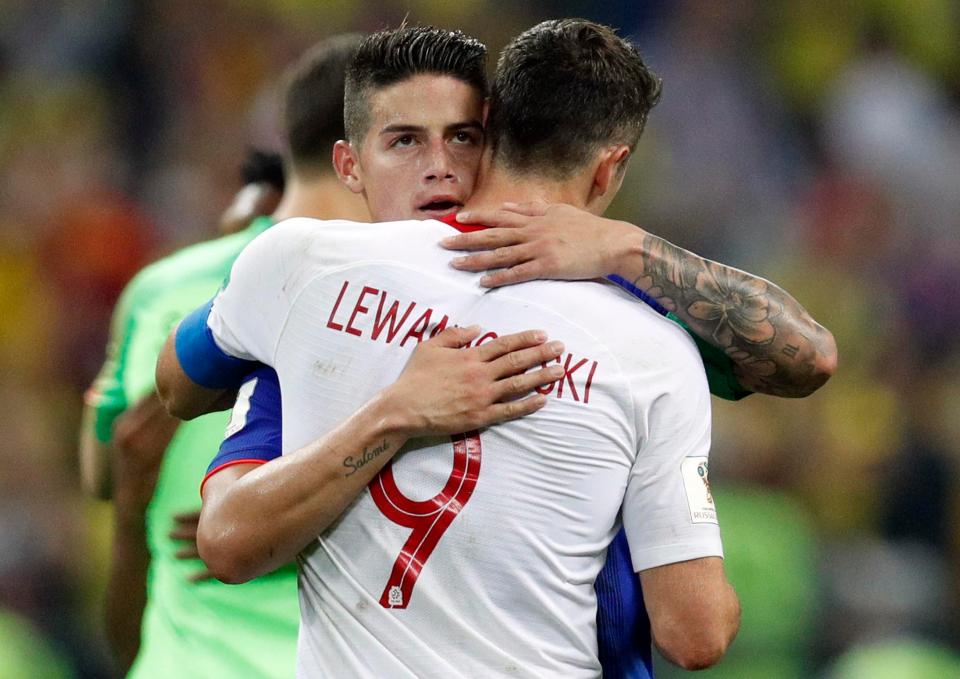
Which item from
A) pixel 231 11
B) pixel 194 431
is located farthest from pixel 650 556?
pixel 231 11

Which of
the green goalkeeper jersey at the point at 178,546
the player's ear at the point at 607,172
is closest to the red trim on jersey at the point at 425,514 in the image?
the player's ear at the point at 607,172

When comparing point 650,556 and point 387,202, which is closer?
point 650,556

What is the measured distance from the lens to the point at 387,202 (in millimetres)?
2516

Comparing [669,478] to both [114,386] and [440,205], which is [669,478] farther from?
→ [114,386]

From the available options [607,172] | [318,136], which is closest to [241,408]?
[607,172]

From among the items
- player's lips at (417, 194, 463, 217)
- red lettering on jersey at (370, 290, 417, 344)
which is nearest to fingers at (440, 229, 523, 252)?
red lettering on jersey at (370, 290, 417, 344)

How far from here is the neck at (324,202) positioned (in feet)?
11.1

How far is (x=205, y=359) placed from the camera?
2.29 metres

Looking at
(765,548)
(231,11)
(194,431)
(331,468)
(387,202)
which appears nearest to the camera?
(331,468)

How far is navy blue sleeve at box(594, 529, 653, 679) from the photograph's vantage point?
2.13m

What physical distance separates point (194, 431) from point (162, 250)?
12.7 ft

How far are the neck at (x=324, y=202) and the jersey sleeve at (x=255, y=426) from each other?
3.84ft

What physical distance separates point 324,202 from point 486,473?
1.52 metres

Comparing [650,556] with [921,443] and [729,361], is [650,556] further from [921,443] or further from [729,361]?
[921,443]
